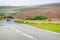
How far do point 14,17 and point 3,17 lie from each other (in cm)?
282

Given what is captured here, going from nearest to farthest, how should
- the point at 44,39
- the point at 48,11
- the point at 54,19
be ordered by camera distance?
1. the point at 44,39
2. the point at 54,19
3. the point at 48,11

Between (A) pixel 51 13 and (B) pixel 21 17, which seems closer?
(A) pixel 51 13

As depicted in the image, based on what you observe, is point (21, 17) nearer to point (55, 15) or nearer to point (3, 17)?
point (3, 17)

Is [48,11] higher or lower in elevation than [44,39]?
lower

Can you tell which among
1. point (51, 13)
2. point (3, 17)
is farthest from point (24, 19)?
point (51, 13)

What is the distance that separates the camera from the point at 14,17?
192 ft

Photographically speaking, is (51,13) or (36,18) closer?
(51,13)

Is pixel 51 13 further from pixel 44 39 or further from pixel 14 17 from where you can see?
pixel 44 39

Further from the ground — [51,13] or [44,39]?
[44,39]

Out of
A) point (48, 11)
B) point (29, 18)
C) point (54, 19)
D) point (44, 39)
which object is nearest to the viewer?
point (44, 39)

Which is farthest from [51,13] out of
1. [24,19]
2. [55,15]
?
[24,19]

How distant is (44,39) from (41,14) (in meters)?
45.8

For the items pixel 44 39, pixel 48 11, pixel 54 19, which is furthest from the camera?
pixel 48 11

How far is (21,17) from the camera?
56938 mm
